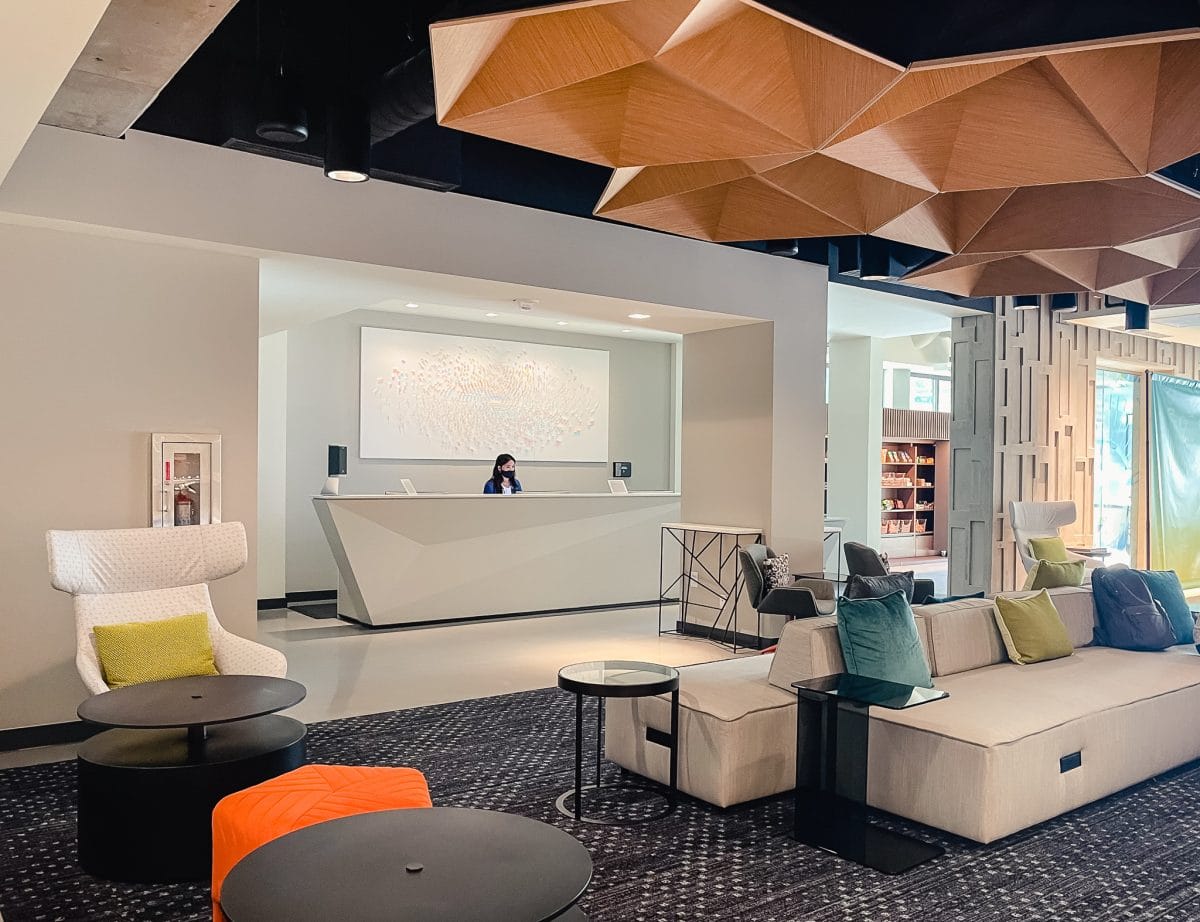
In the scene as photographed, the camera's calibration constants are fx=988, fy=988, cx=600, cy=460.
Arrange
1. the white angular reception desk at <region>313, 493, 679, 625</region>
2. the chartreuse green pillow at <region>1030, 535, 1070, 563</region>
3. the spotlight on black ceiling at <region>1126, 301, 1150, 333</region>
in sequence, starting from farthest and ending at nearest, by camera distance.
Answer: the chartreuse green pillow at <region>1030, 535, 1070, 563</region>, the spotlight on black ceiling at <region>1126, 301, 1150, 333</region>, the white angular reception desk at <region>313, 493, 679, 625</region>

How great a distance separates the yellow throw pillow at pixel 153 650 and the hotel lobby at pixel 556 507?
19 millimetres

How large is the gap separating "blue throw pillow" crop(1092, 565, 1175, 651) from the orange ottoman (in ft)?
13.6

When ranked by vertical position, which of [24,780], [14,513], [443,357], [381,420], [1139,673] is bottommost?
[24,780]

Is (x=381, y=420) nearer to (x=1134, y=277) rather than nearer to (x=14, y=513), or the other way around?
(x=14, y=513)

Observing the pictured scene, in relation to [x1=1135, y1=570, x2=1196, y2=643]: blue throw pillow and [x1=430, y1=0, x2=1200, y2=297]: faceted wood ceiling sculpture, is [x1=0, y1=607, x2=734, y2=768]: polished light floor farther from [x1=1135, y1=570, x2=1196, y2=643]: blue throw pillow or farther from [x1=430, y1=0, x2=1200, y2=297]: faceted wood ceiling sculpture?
[x1=430, y1=0, x2=1200, y2=297]: faceted wood ceiling sculpture

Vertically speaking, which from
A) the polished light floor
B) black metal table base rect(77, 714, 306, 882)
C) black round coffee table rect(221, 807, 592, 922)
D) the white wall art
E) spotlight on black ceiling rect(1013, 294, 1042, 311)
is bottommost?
the polished light floor

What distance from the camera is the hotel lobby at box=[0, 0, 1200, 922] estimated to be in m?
3.05

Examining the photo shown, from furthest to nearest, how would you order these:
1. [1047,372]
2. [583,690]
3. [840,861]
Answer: [1047,372] < [583,690] < [840,861]

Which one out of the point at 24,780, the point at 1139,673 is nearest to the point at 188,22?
the point at 24,780

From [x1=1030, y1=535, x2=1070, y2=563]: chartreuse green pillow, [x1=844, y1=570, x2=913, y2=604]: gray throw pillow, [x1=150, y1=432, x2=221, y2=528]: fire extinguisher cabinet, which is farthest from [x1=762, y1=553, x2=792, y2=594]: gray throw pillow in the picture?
[x1=150, y1=432, x2=221, y2=528]: fire extinguisher cabinet

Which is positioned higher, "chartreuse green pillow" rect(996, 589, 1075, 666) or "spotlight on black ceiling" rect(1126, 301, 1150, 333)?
"spotlight on black ceiling" rect(1126, 301, 1150, 333)

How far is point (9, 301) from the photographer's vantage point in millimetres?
4773

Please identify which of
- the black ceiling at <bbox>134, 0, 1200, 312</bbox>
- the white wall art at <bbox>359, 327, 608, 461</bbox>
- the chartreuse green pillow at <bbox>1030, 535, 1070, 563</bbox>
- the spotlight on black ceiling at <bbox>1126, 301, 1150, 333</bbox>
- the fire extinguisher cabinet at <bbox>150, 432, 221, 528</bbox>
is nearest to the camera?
the black ceiling at <bbox>134, 0, 1200, 312</bbox>

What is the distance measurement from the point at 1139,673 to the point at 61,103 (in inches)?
217
